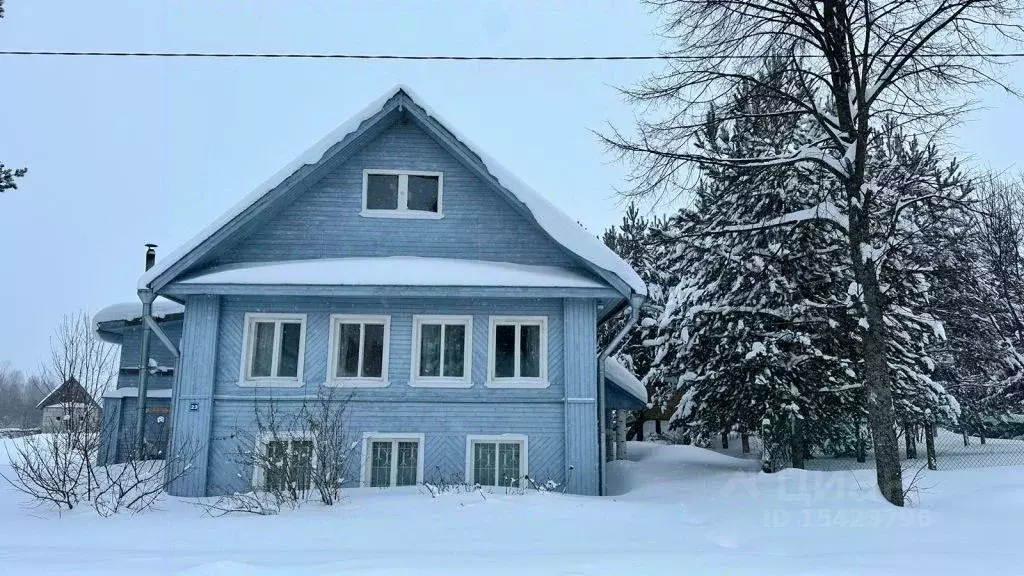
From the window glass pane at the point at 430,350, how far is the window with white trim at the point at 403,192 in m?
2.23

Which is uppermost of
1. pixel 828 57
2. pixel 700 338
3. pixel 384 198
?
pixel 828 57

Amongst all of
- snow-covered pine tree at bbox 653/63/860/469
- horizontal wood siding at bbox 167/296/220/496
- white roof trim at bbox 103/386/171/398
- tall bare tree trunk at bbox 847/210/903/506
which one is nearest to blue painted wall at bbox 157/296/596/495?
horizontal wood siding at bbox 167/296/220/496

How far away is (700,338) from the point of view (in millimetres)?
17078

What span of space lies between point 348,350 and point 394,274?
1.74 m

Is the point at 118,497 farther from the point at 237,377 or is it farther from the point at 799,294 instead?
the point at 799,294

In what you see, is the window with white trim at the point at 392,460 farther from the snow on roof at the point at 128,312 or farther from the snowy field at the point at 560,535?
the snow on roof at the point at 128,312

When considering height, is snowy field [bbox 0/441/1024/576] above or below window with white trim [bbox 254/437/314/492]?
below

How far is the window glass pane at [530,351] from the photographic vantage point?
12.7 m

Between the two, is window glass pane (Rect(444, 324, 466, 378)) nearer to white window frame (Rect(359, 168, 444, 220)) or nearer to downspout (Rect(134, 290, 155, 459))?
white window frame (Rect(359, 168, 444, 220))

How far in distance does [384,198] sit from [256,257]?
2.65 m

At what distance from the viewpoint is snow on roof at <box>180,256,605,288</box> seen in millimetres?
12039

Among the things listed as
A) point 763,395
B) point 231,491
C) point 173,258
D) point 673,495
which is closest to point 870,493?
point 673,495

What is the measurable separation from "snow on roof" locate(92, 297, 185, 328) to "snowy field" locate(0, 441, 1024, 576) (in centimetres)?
741

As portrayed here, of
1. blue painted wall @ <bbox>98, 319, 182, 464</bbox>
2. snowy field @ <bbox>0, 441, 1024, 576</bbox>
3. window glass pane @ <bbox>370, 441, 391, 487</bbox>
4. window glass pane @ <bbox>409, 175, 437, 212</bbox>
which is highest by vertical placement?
window glass pane @ <bbox>409, 175, 437, 212</bbox>
